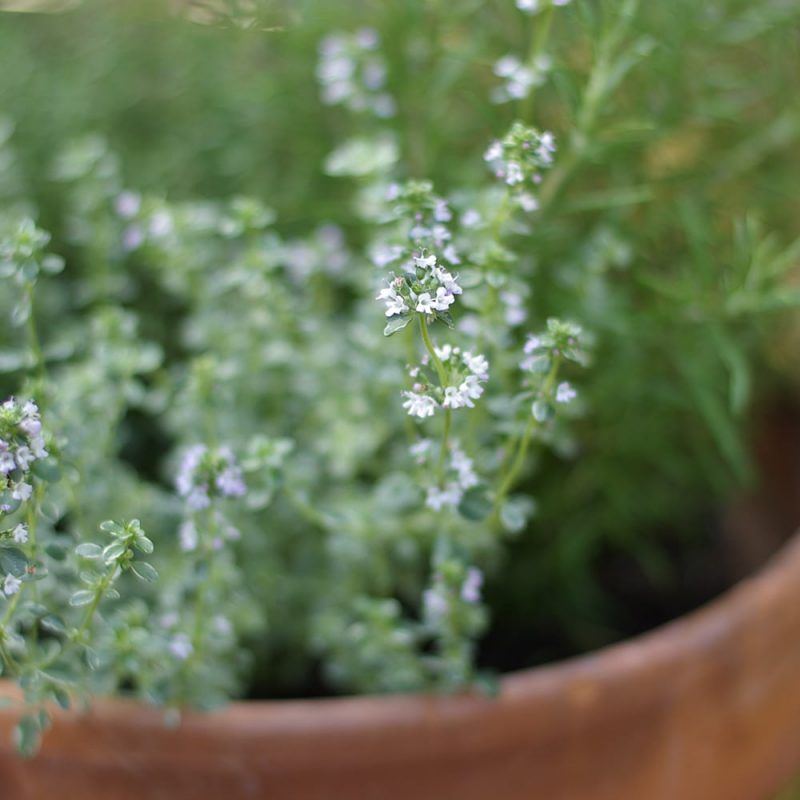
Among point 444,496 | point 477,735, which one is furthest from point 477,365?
point 477,735

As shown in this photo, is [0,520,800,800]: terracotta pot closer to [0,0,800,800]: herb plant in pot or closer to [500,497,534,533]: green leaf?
[0,0,800,800]: herb plant in pot

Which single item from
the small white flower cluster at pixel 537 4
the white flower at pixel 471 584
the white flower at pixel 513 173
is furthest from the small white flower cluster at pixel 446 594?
the small white flower cluster at pixel 537 4

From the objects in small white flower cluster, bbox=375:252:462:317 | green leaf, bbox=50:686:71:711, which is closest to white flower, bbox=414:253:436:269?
small white flower cluster, bbox=375:252:462:317

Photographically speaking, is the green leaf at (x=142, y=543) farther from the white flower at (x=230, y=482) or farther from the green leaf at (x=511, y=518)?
the green leaf at (x=511, y=518)

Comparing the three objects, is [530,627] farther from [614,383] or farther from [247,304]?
[247,304]

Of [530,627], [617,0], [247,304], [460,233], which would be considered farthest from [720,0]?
[530,627]
